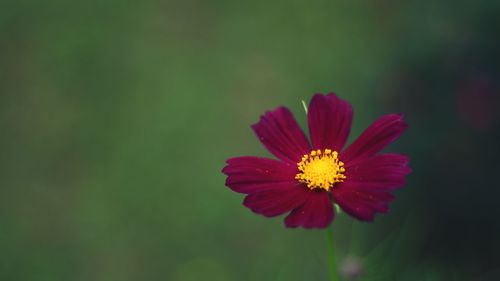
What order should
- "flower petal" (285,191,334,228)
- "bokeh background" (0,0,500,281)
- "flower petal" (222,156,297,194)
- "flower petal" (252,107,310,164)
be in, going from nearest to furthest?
1. "flower petal" (285,191,334,228)
2. "flower petal" (222,156,297,194)
3. "flower petal" (252,107,310,164)
4. "bokeh background" (0,0,500,281)

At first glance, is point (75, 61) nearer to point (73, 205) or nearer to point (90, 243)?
point (73, 205)

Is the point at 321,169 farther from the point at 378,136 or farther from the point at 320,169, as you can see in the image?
the point at 378,136

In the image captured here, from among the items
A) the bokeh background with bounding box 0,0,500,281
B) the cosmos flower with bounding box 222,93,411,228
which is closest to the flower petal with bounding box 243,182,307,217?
the cosmos flower with bounding box 222,93,411,228

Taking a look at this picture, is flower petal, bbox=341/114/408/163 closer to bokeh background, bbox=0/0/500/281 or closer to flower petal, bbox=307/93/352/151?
flower petal, bbox=307/93/352/151

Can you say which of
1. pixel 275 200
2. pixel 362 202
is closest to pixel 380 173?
pixel 362 202

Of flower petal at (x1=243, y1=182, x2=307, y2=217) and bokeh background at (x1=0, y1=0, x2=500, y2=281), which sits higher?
Result: bokeh background at (x1=0, y1=0, x2=500, y2=281)

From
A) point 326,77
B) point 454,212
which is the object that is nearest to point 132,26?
point 326,77

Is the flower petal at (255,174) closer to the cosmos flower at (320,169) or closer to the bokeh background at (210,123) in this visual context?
the cosmos flower at (320,169)
